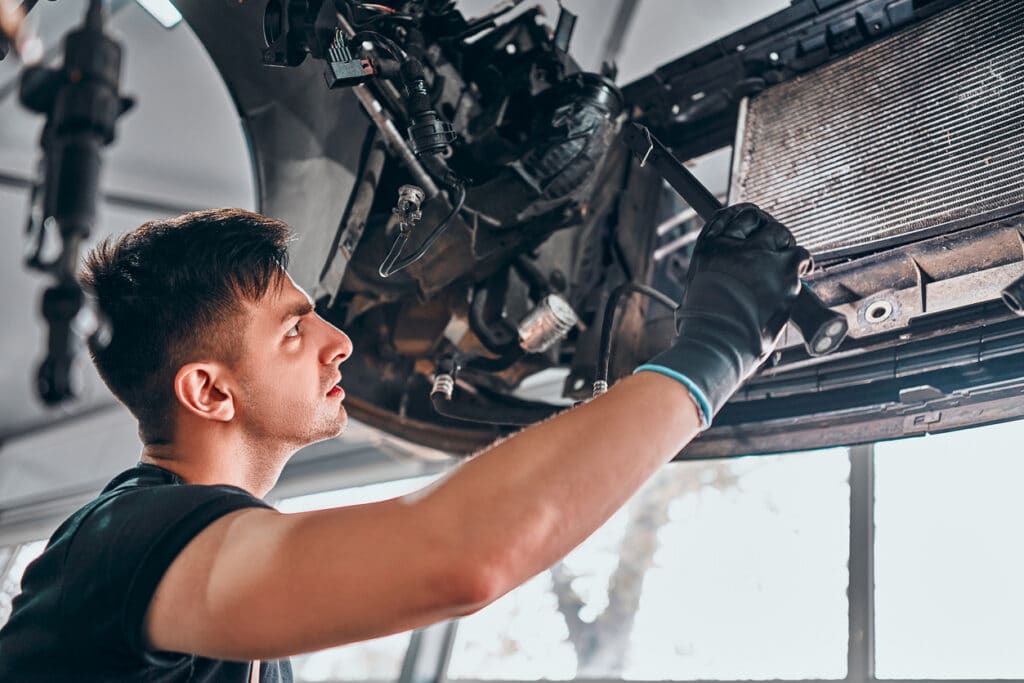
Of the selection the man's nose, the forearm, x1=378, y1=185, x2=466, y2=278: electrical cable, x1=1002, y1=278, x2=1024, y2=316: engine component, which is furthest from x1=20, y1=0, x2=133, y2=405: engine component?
x1=1002, y1=278, x2=1024, y2=316: engine component

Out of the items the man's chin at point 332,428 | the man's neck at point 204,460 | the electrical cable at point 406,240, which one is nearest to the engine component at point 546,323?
the electrical cable at point 406,240

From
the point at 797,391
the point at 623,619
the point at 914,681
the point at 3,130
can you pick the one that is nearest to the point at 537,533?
the point at 797,391

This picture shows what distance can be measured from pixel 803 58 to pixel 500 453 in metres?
1.18

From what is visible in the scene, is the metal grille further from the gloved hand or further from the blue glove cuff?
the blue glove cuff

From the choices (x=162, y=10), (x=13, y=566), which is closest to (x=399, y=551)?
(x=162, y=10)

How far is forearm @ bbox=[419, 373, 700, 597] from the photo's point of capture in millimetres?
763

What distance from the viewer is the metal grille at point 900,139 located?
1292 millimetres

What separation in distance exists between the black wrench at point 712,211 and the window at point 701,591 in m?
1.23

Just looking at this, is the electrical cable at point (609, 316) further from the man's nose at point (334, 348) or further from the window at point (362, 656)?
the window at point (362, 656)

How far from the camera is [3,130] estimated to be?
329 cm

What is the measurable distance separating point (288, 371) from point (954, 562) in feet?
6.24

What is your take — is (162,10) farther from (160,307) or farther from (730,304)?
(730,304)

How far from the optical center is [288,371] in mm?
1187

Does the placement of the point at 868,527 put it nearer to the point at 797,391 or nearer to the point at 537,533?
the point at 797,391
